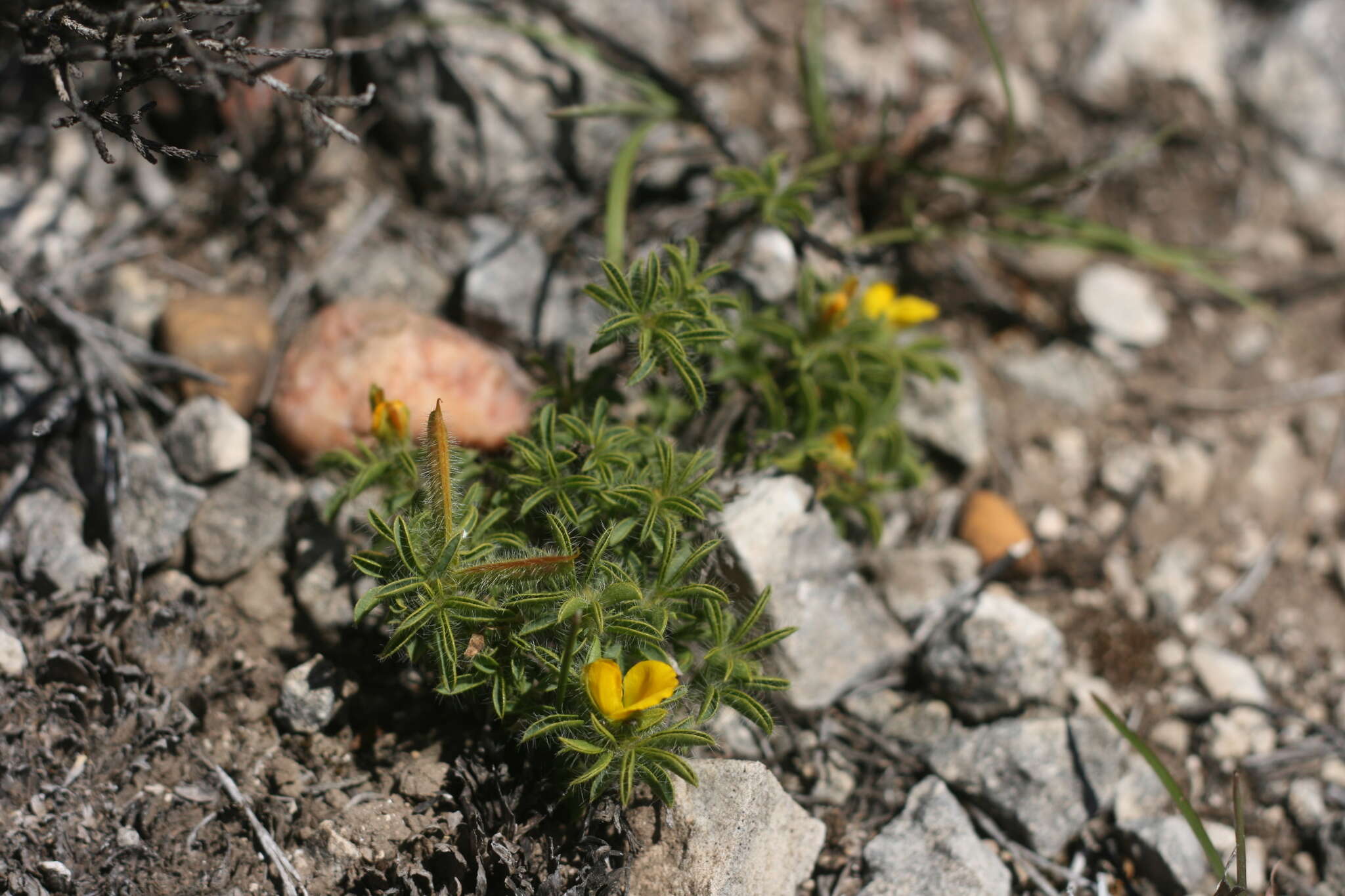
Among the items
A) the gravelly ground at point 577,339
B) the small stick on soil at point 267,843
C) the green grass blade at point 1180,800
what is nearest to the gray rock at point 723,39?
the gravelly ground at point 577,339

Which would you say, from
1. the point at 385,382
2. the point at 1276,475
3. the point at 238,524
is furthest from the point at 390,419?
the point at 1276,475

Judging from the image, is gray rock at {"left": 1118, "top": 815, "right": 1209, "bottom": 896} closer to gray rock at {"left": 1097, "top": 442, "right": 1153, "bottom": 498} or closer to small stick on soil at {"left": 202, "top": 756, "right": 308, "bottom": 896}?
gray rock at {"left": 1097, "top": 442, "right": 1153, "bottom": 498}

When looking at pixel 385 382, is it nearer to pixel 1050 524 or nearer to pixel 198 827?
pixel 198 827

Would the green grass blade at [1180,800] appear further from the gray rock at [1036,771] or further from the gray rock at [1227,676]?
the gray rock at [1227,676]

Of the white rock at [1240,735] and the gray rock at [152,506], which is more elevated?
the gray rock at [152,506]

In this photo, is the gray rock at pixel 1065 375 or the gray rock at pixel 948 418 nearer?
the gray rock at pixel 948 418

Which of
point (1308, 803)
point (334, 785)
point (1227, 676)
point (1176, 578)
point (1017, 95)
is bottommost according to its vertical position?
A: point (1308, 803)

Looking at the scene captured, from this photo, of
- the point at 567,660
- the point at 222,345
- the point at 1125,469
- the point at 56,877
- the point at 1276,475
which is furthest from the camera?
the point at 1276,475
